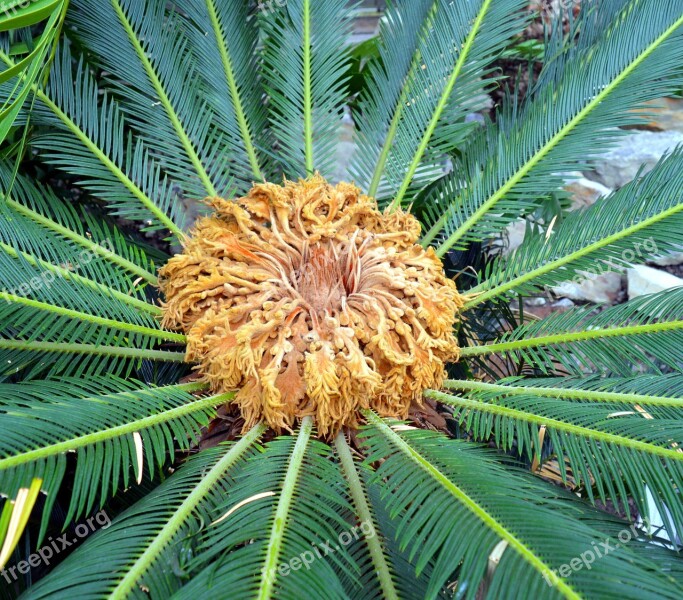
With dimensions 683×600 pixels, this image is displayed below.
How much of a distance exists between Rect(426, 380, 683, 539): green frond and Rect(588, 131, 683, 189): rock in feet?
8.80

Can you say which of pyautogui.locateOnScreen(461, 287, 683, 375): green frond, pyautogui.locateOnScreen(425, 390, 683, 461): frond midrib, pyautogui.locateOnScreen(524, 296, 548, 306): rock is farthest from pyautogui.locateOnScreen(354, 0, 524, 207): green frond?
pyautogui.locateOnScreen(524, 296, 548, 306): rock

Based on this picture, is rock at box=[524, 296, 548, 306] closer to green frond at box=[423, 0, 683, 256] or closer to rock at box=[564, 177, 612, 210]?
rock at box=[564, 177, 612, 210]

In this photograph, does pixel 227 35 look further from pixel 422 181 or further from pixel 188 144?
pixel 422 181

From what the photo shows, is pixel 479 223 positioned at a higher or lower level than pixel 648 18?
lower

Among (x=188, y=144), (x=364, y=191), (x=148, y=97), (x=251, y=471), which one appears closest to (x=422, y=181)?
(x=364, y=191)

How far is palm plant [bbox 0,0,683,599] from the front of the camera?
1.27m

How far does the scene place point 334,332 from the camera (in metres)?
1.80

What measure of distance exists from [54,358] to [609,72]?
203cm

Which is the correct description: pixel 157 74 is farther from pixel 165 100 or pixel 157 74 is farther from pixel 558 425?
pixel 558 425

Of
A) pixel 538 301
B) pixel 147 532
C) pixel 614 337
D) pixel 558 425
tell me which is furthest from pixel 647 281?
pixel 147 532

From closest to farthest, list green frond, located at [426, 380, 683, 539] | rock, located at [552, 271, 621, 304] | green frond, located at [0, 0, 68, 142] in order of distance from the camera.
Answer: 1. green frond, located at [426, 380, 683, 539]
2. green frond, located at [0, 0, 68, 142]
3. rock, located at [552, 271, 621, 304]

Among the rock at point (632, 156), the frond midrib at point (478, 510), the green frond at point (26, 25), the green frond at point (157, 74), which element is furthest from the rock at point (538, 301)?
the green frond at point (26, 25)

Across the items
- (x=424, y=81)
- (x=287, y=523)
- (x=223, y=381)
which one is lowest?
(x=287, y=523)

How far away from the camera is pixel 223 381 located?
1821 mm
